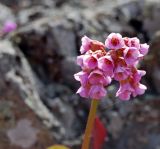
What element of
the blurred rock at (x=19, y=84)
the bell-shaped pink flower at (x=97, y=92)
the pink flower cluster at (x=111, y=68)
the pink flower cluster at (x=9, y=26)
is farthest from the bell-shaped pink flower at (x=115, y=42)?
the pink flower cluster at (x=9, y=26)

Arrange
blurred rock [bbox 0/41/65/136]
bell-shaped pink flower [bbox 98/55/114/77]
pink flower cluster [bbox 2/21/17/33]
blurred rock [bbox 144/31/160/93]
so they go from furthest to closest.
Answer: pink flower cluster [bbox 2/21/17/33]
blurred rock [bbox 144/31/160/93]
blurred rock [bbox 0/41/65/136]
bell-shaped pink flower [bbox 98/55/114/77]

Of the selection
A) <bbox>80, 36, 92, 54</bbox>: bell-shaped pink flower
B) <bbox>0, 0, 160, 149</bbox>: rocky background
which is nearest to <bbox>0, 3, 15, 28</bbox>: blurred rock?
<bbox>0, 0, 160, 149</bbox>: rocky background

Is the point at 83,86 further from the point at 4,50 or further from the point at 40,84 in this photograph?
the point at 40,84

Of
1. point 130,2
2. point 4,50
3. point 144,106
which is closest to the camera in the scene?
point 4,50

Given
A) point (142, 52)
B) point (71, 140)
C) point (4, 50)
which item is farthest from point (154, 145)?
point (142, 52)

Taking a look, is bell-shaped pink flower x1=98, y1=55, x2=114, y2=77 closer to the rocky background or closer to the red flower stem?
the red flower stem

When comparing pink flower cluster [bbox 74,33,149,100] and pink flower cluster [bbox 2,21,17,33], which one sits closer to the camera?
pink flower cluster [bbox 74,33,149,100]

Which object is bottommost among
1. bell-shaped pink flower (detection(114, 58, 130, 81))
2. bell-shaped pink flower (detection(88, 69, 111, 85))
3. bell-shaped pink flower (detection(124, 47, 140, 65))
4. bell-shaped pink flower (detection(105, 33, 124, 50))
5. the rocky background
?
the rocky background

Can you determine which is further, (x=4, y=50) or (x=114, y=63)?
(x=4, y=50)

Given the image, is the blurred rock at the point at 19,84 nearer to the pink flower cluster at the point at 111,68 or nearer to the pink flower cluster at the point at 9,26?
the pink flower cluster at the point at 9,26
